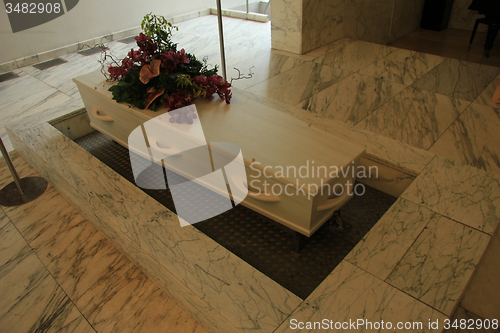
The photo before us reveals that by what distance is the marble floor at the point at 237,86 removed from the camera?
1465 millimetres

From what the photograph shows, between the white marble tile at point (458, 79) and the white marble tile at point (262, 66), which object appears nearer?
the white marble tile at point (458, 79)

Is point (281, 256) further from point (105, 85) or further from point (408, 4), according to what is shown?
point (408, 4)

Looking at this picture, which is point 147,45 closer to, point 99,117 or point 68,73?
point 99,117

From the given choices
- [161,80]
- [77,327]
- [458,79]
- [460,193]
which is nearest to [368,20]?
[458,79]

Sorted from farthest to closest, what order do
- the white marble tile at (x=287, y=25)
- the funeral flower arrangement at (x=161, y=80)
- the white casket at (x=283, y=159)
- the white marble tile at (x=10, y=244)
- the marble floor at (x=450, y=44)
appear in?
the marble floor at (x=450, y=44) → the white marble tile at (x=287, y=25) → the funeral flower arrangement at (x=161, y=80) → the white marble tile at (x=10, y=244) → the white casket at (x=283, y=159)

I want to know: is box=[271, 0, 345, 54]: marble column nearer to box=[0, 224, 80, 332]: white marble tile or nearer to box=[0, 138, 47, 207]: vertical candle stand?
box=[0, 138, 47, 207]: vertical candle stand

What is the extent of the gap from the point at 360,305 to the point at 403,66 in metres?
2.66

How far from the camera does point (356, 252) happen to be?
1.38 meters

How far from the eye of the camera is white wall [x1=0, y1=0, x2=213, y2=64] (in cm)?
402

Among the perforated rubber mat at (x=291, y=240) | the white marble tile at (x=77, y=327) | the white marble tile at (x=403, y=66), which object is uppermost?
the white marble tile at (x=403, y=66)

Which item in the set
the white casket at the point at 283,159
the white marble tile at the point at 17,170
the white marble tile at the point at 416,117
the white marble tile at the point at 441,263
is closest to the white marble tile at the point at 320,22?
the white marble tile at the point at 416,117

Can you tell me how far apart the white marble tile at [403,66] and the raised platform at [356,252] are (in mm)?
1257

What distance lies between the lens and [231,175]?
159 centimetres

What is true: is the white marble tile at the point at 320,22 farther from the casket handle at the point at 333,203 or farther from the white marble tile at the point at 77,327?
the white marble tile at the point at 77,327
